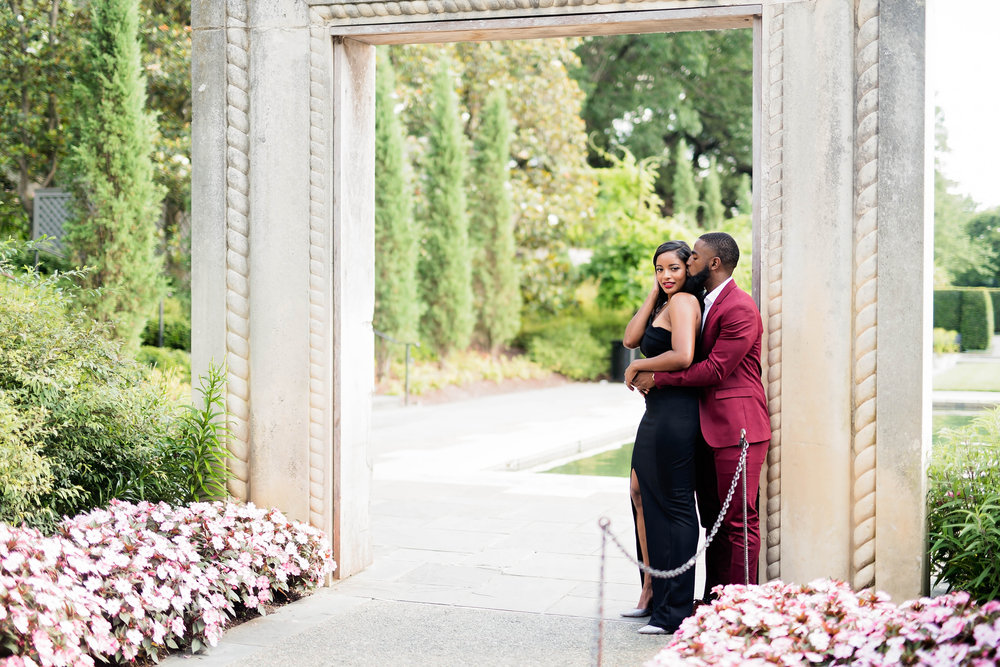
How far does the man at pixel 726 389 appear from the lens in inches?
175

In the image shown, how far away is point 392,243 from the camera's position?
16.7m

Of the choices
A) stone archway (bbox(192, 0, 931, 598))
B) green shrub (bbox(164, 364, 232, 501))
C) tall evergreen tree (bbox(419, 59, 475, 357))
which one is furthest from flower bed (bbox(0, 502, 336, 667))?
tall evergreen tree (bbox(419, 59, 475, 357))

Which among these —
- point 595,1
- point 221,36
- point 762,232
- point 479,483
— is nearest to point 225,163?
point 221,36

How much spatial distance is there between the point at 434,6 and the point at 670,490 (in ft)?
8.85

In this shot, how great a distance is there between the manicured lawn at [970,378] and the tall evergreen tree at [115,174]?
45.9ft

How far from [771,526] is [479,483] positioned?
4448 mm

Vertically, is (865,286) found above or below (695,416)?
above

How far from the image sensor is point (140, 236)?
12703 mm

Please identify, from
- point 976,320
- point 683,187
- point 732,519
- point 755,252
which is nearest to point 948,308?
point 976,320

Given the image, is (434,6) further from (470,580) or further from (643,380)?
(470,580)

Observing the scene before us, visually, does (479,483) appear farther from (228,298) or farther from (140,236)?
(140,236)

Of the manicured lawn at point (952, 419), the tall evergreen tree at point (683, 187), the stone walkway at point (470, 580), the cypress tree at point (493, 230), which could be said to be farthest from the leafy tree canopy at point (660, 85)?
the stone walkway at point (470, 580)

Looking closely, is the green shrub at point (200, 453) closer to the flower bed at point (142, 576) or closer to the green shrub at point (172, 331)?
the flower bed at point (142, 576)

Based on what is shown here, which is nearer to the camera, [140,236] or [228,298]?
[228,298]
